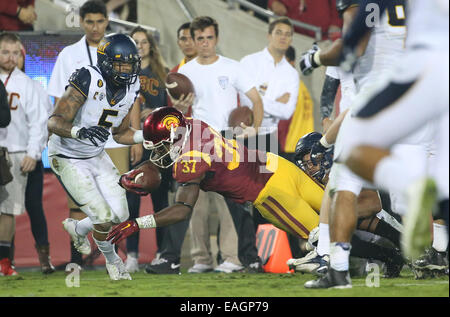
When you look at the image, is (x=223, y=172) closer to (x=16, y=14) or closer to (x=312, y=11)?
(x=16, y=14)

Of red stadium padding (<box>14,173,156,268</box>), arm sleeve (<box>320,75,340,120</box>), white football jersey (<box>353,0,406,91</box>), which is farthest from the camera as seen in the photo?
red stadium padding (<box>14,173,156,268</box>)

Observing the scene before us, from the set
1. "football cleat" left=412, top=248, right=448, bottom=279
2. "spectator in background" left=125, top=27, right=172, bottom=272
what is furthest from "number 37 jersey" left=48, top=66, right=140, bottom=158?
"football cleat" left=412, top=248, right=448, bottom=279

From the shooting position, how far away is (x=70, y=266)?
6.45 m

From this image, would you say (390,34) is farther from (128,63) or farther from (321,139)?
(128,63)

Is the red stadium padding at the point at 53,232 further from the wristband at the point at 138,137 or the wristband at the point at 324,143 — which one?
the wristband at the point at 324,143

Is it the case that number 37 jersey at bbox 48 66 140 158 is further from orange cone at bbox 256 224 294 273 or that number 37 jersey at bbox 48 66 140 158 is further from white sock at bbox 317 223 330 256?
white sock at bbox 317 223 330 256

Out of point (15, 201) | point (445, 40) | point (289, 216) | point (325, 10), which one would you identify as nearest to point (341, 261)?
point (289, 216)

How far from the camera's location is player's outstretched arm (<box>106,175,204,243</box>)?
490 centimetres

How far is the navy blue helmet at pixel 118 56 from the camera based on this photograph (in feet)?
18.9

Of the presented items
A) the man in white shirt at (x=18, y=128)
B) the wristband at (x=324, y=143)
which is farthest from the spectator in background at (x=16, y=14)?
the wristband at (x=324, y=143)

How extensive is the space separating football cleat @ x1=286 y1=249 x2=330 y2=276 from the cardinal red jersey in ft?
1.77

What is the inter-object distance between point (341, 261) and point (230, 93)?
2.69 meters

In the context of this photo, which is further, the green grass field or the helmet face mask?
the helmet face mask

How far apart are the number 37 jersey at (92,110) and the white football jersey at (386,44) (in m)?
2.08
